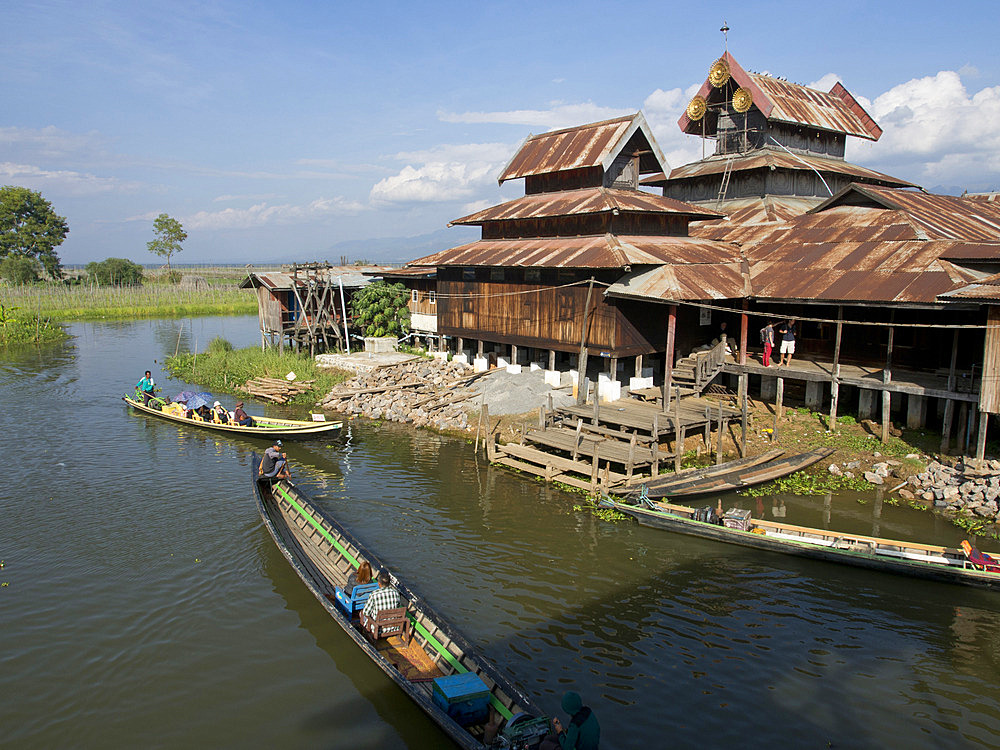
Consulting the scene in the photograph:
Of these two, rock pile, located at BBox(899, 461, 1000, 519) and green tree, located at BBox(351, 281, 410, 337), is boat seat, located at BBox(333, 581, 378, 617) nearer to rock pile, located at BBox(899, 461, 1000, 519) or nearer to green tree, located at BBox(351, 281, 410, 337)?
rock pile, located at BBox(899, 461, 1000, 519)

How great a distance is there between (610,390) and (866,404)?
9.20 m

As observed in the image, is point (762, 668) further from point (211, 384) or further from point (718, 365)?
point (211, 384)

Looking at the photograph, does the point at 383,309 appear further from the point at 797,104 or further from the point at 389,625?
the point at 389,625

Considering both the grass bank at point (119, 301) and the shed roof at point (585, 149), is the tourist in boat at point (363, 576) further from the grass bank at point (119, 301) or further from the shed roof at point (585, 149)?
the grass bank at point (119, 301)

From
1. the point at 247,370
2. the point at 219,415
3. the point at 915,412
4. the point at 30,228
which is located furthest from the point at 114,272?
the point at 915,412

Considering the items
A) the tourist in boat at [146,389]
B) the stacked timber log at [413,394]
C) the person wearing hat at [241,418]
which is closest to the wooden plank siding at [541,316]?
the stacked timber log at [413,394]

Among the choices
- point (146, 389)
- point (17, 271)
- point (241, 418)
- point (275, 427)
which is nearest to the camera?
point (241, 418)

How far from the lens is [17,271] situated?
74312mm

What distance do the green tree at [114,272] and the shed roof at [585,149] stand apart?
7049 cm

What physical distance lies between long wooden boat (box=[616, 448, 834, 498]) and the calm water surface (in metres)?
0.79

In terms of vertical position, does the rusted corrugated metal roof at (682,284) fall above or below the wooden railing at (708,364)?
above

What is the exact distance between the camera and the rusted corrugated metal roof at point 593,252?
25.3 meters

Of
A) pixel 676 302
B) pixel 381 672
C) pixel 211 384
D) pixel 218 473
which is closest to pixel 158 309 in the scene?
pixel 211 384

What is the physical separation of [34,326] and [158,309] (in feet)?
61.9
